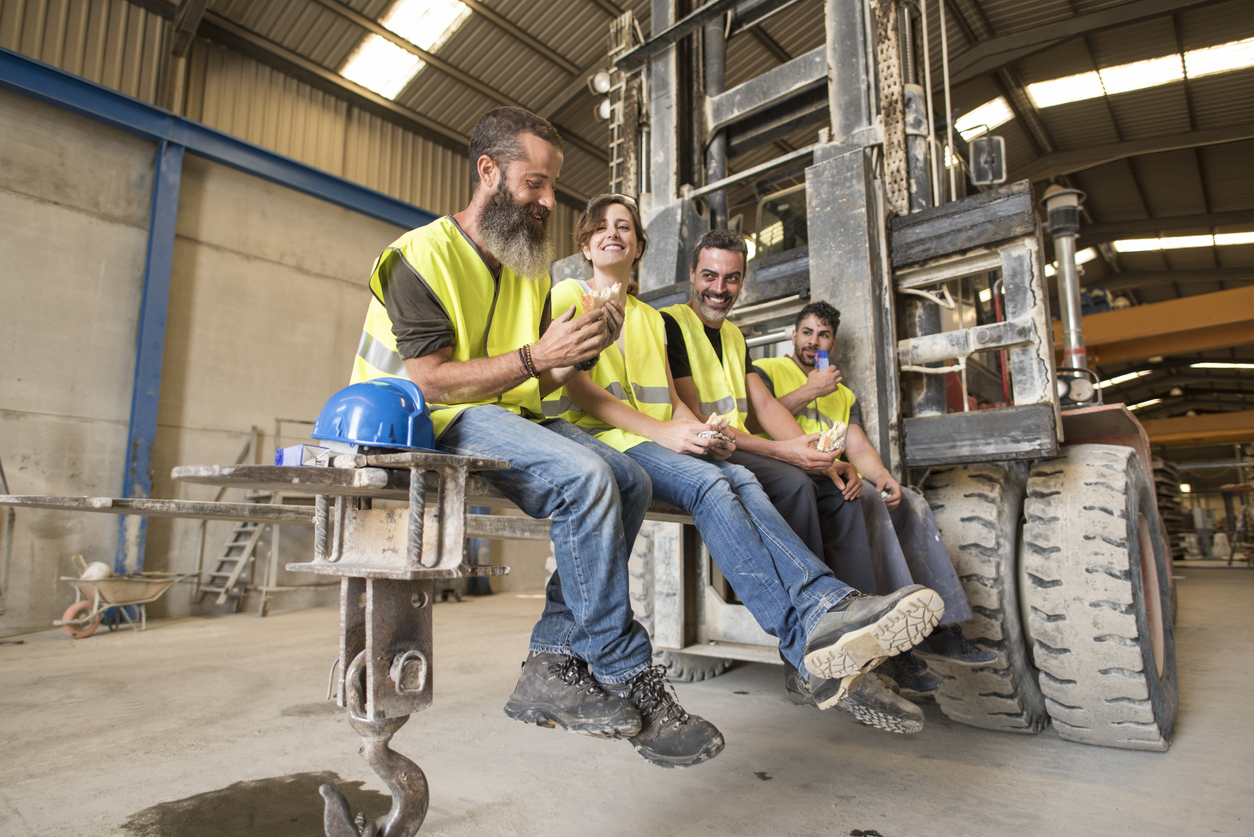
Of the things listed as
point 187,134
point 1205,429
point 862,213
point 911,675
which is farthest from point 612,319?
point 1205,429

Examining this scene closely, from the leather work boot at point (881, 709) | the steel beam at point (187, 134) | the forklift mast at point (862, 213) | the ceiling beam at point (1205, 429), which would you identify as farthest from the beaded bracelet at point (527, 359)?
the ceiling beam at point (1205, 429)

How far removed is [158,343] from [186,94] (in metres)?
3.58

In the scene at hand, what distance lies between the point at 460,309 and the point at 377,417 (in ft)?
1.67

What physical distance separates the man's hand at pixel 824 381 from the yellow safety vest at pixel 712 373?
322mm

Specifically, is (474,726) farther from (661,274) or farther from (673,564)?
(661,274)

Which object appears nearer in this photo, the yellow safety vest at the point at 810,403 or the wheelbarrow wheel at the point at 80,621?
the yellow safety vest at the point at 810,403

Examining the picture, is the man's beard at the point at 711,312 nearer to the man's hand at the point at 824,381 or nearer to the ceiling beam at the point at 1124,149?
the man's hand at the point at 824,381

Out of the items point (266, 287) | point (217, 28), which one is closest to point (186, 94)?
point (217, 28)

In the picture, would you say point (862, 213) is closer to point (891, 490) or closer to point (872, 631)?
point (891, 490)

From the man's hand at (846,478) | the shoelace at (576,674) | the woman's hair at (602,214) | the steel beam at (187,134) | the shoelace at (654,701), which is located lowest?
the shoelace at (654,701)

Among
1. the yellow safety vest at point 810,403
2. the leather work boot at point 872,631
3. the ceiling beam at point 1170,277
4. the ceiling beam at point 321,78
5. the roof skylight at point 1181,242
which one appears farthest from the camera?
the ceiling beam at point 1170,277

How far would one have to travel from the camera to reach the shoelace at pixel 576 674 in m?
1.82

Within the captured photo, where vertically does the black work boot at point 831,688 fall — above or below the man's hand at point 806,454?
below

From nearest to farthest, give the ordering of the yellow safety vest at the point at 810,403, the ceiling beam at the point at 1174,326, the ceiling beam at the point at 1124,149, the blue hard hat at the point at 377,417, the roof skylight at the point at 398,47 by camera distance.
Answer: the blue hard hat at the point at 377,417, the yellow safety vest at the point at 810,403, the roof skylight at the point at 398,47, the ceiling beam at the point at 1174,326, the ceiling beam at the point at 1124,149
